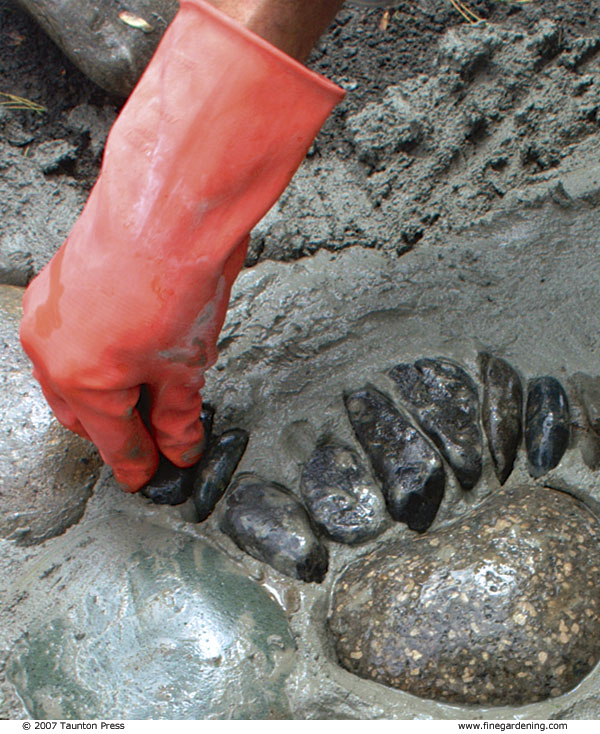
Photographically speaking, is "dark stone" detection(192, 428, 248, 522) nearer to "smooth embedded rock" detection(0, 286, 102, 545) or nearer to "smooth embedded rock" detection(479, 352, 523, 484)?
"smooth embedded rock" detection(0, 286, 102, 545)

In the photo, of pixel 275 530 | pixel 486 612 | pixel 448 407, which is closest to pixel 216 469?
pixel 275 530

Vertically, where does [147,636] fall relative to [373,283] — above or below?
below

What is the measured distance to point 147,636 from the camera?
1851 mm

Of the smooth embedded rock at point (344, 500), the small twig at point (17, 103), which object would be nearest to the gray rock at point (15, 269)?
the small twig at point (17, 103)

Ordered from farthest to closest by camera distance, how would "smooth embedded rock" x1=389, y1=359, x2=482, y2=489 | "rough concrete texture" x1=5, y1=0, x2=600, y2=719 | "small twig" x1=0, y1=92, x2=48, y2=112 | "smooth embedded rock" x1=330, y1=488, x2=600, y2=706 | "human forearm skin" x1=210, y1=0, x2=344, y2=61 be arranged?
"small twig" x1=0, y1=92, x2=48, y2=112
"smooth embedded rock" x1=389, y1=359, x2=482, y2=489
"rough concrete texture" x1=5, y1=0, x2=600, y2=719
"smooth embedded rock" x1=330, y1=488, x2=600, y2=706
"human forearm skin" x1=210, y1=0, x2=344, y2=61

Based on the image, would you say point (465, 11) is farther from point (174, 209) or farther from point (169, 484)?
point (169, 484)

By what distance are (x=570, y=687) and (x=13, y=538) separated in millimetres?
1427

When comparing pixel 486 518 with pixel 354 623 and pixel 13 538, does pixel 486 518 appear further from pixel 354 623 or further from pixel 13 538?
pixel 13 538

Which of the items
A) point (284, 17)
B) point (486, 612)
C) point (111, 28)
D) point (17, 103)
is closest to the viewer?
point (284, 17)

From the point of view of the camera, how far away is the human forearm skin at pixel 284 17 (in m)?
1.63

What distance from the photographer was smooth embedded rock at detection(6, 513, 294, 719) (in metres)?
1.78

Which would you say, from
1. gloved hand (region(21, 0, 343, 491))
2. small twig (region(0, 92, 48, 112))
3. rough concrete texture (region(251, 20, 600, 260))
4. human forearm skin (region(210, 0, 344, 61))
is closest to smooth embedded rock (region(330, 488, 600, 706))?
gloved hand (region(21, 0, 343, 491))

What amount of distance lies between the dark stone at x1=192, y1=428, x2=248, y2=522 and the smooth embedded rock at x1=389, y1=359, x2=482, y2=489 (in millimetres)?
487

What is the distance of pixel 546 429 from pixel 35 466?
1378mm
